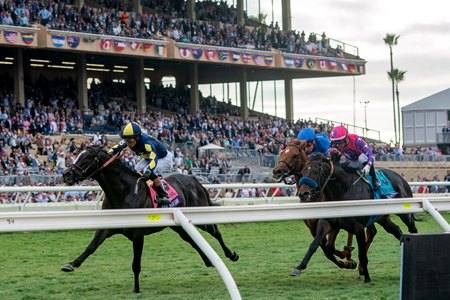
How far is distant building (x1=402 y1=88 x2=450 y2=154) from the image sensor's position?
148 ft

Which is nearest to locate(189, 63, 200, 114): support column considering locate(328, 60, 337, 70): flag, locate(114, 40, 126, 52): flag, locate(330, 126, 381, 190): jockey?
locate(328, 60, 337, 70): flag

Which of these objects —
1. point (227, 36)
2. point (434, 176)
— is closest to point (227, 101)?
point (227, 36)

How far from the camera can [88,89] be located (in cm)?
3441

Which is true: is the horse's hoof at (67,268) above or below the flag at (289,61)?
below

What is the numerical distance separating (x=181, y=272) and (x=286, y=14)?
3480cm

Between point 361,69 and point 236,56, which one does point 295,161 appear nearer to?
point 236,56

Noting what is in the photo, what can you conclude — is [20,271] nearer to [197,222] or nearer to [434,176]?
[197,222]

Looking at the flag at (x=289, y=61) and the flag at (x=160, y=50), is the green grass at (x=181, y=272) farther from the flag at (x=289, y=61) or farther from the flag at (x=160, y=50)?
the flag at (x=289, y=61)

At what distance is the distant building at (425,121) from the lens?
45.1 metres

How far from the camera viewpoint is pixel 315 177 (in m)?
8.38

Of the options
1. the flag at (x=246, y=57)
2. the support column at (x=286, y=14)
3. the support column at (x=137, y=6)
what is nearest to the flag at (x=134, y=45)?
the support column at (x=137, y=6)

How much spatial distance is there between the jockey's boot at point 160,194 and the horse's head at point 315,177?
1388 millimetres

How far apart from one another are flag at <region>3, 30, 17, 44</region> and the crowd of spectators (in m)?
0.37

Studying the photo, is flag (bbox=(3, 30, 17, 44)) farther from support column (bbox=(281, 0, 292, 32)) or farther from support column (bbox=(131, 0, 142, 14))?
support column (bbox=(281, 0, 292, 32))
